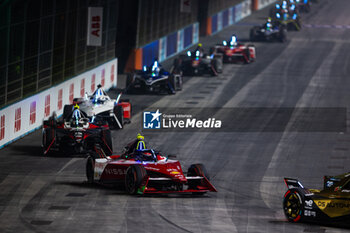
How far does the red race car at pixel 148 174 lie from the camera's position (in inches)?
952

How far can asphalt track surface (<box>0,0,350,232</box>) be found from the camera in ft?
70.3

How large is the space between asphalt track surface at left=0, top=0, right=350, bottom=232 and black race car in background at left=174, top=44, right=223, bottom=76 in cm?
63

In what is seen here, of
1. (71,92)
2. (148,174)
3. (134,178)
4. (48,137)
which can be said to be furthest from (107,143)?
(71,92)

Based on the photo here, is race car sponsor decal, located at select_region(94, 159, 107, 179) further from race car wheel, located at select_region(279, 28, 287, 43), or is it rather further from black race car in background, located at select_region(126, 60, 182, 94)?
race car wheel, located at select_region(279, 28, 287, 43)

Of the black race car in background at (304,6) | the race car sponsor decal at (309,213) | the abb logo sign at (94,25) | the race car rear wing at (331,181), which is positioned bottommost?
the race car sponsor decal at (309,213)

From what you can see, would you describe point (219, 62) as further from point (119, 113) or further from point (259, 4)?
point (259, 4)

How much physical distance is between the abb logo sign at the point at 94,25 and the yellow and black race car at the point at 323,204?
78.1 ft

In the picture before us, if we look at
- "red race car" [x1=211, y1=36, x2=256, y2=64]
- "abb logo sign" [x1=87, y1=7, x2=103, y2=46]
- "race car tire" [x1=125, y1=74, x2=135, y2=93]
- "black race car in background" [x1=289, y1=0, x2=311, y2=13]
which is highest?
"abb logo sign" [x1=87, y1=7, x2=103, y2=46]

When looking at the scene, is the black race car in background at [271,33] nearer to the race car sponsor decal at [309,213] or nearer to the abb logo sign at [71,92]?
the abb logo sign at [71,92]

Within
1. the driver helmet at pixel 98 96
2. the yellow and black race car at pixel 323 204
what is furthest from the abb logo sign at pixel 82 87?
the yellow and black race car at pixel 323 204

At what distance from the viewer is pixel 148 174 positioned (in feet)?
80.9

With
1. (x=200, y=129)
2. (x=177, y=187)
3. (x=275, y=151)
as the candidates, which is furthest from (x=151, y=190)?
(x=200, y=129)

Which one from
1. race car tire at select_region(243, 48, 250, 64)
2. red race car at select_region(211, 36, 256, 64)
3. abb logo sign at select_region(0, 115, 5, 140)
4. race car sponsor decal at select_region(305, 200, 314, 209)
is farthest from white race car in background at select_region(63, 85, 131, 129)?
race car tire at select_region(243, 48, 250, 64)

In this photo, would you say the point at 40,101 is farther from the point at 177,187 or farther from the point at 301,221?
the point at 301,221
